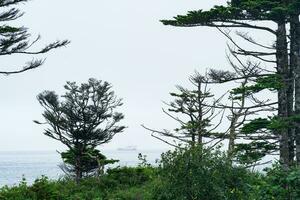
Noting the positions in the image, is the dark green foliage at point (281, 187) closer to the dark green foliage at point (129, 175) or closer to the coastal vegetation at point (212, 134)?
the coastal vegetation at point (212, 134)

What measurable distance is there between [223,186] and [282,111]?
25.4 feet

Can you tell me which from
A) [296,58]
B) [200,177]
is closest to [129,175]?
[296,58]

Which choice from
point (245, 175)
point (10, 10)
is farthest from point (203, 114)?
point (245, 175)

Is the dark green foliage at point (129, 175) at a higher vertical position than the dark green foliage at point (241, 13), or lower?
lower

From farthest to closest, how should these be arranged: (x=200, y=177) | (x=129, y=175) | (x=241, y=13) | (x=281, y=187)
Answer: (x=129, y=175) < (x=241, y=13) < (x=200, y=177) < (x=281, y=187)

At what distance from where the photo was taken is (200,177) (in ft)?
43.7

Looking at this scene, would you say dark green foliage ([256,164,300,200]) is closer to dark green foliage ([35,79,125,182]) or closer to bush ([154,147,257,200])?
bush ([154,147,257,200])

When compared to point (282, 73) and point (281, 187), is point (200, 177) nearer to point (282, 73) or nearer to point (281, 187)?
point (281, 187)

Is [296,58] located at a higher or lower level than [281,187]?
higher

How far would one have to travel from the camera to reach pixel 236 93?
23078 mm

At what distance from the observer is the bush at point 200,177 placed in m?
13.3

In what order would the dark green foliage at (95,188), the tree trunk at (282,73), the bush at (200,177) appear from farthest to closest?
the tree trunk at (282,73)
the dark green foliage at (95,188)
the bush at (200,177)

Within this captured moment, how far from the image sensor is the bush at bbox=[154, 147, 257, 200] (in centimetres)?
1330

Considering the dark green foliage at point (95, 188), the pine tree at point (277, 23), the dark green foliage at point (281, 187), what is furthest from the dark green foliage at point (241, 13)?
the dark green foliage at point (281, 187)
